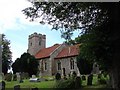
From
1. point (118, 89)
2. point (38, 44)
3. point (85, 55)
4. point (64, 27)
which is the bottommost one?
point (118, 89)

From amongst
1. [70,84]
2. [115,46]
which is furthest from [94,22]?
[70,84]

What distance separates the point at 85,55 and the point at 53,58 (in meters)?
41.4

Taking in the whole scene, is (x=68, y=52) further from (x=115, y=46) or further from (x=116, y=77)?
(x=116, y=77)

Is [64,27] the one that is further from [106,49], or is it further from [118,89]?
[118,89]

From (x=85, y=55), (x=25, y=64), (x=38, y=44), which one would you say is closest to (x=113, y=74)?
(x=85, y=55)

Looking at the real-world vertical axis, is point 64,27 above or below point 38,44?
below

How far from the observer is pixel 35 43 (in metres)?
71.3

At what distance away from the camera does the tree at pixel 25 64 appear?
5216 cm

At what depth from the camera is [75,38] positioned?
21188 millimetres

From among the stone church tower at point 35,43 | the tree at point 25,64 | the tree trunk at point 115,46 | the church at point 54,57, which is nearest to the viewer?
the tree trunk at point 115,46

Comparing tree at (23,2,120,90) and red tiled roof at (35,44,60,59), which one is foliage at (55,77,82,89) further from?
red tiled roof at (35,44,60,59)

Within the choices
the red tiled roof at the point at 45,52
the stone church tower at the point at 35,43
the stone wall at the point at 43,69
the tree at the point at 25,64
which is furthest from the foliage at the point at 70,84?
the stone church tower at the point at 35,43

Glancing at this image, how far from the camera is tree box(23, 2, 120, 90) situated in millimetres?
17261

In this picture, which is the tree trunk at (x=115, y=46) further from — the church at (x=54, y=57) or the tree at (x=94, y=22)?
the church at (x=54, y=57)
